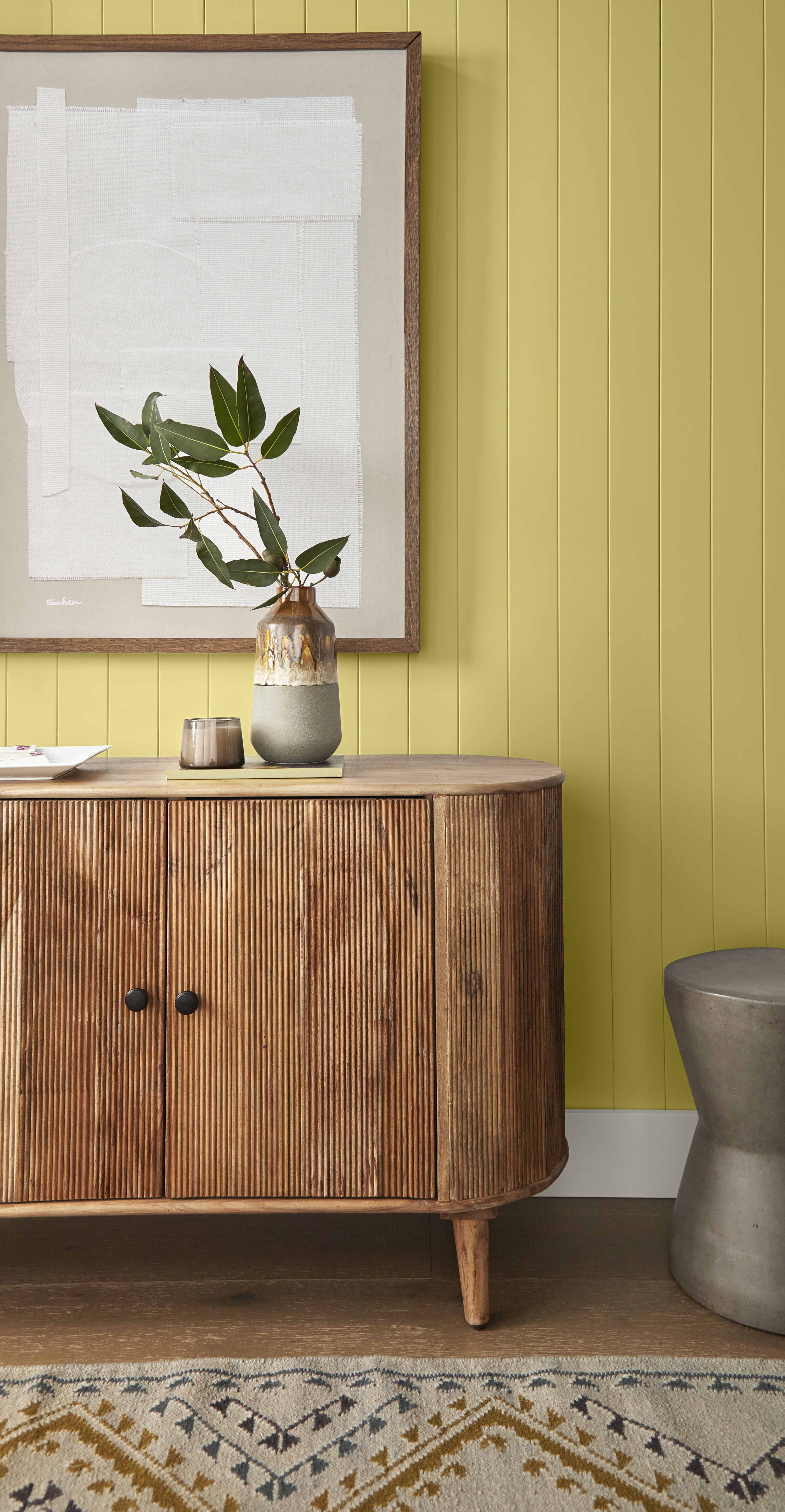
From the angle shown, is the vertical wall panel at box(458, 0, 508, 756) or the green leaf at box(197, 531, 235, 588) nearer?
the green leaf at box(197, 531, 235, 588)

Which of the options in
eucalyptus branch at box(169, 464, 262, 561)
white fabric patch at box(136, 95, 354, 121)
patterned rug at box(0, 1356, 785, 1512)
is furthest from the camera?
white fabric patch at box(136, 95, 354, 121)

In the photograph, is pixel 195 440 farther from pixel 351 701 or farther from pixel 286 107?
pixel 286 107

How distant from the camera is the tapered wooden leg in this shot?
1303 millimetres

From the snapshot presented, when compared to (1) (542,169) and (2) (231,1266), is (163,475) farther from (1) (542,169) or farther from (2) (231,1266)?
(2) (231,1266)

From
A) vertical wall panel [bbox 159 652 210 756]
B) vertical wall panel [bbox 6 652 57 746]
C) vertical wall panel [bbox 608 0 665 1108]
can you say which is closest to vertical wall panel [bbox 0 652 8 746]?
vertical wall panel [bbox 6 652 57 746]

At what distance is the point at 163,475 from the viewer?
5.46 feet

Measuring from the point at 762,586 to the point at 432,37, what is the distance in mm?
1177

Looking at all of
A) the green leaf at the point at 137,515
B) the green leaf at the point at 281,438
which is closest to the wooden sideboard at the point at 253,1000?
the green leaf at the point at 137,515

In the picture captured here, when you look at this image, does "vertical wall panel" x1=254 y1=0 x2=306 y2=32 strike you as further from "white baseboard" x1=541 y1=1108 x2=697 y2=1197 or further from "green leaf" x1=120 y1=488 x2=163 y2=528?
"white baseboard" x1=541 y1=1108 x2=697 y2=1197

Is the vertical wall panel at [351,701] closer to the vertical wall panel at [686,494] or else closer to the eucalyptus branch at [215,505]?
the eucalyptus branch at [215,505]

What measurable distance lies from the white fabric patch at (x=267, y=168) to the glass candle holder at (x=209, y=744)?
3.22 feet

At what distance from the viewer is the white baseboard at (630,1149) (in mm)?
1713

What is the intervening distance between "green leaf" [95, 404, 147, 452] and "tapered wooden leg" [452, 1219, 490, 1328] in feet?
4.18

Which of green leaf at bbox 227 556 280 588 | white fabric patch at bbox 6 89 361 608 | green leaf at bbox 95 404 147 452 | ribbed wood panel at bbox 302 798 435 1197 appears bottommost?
ribbed wood panel at bbox 302 798 435 1197
